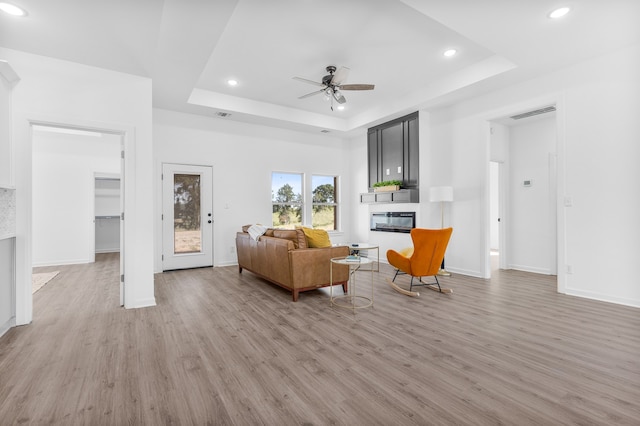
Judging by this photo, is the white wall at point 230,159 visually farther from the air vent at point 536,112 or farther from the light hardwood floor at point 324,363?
the air vent at point 536,112

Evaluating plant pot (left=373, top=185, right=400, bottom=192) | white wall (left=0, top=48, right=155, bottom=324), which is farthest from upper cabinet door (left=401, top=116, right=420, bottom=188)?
white wall (left=0, top=48, right=155, bottom=324)

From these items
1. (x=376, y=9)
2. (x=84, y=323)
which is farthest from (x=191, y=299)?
(x=376, y=9)

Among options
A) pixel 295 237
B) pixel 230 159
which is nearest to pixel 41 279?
pixel 230 159

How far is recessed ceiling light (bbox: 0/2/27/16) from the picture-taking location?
2.60 meters

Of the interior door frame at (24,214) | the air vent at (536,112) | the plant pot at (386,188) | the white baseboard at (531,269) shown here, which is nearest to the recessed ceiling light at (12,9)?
the interior door frame at (24,214)

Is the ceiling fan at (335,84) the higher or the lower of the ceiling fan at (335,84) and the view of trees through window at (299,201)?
the higher

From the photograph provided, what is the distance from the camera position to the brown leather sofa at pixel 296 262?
153 inches

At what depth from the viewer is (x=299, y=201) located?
7457 millimetres

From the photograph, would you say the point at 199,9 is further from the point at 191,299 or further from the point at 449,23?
the point at 191,299

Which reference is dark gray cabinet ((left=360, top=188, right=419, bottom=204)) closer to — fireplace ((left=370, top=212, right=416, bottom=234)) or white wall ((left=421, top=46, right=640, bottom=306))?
fireplace ((left=370, top=212, right=416, bottom=234))

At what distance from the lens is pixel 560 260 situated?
421cm

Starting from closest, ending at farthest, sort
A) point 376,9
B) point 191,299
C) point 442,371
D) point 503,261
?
point 442,371 < point 376,9 < point 191,299 < point 503,261

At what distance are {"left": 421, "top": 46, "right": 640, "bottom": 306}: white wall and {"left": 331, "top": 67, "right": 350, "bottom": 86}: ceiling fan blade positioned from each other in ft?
8.73

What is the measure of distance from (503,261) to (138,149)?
252 inches
